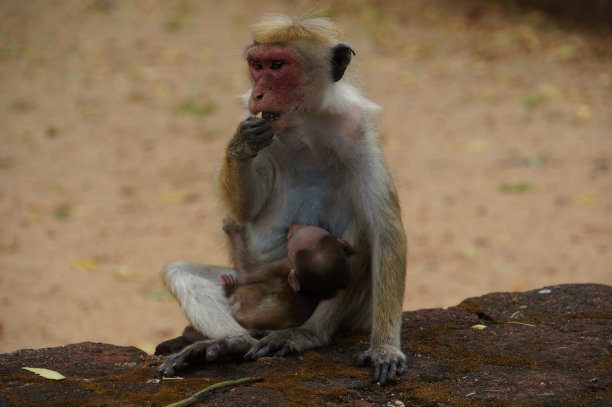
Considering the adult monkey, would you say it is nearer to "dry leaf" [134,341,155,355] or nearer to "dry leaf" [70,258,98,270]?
"dry leaf" [134,341,155,355]

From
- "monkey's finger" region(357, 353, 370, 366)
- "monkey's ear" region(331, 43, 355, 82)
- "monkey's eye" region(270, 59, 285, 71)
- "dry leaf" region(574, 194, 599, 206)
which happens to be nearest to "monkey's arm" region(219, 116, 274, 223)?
"monkey's eye" region(270, 59, 285, 71)

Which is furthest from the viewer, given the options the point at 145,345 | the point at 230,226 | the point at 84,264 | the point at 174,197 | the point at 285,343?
the point at 174,197

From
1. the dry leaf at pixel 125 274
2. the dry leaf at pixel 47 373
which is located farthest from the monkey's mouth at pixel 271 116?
the dry leaf at pixel 125 274

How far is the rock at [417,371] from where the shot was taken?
3.58 meters

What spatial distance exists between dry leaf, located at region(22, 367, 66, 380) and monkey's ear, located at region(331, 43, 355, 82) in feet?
6.97

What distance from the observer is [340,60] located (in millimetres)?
4434

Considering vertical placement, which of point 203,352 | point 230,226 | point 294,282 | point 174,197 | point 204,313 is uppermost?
point 174,197

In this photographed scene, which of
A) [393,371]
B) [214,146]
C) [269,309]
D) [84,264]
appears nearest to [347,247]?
[269,309]

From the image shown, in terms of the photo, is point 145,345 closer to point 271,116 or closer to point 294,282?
point 294,282

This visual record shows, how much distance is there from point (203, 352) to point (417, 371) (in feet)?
3.62

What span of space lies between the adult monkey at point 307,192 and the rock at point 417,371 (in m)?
0.15

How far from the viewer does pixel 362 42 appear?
15648 millimetres

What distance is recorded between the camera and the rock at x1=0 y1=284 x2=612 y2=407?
358 centimetres

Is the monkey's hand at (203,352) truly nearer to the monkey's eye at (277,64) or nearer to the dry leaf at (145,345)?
the monkey's eye at (277,64)
